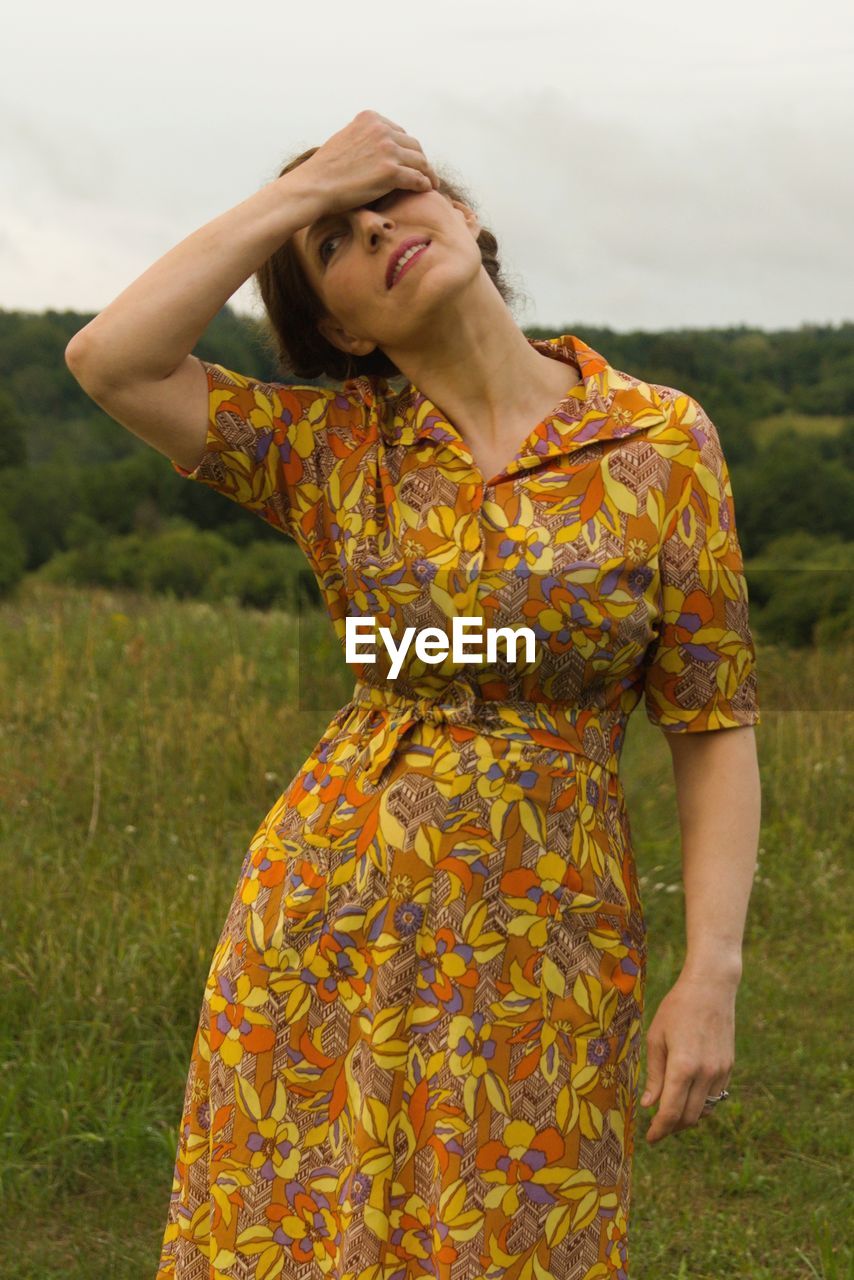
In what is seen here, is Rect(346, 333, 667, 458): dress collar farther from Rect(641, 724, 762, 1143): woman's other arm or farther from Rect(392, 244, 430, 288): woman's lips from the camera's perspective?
Rect(641, 724, 762, 1143): woman's other arm

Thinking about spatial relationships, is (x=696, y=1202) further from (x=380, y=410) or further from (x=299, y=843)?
(x=380, y=410)

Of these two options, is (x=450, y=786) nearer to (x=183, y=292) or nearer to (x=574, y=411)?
(x=574, y=411)

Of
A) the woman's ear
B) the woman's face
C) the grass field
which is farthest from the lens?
the grass field

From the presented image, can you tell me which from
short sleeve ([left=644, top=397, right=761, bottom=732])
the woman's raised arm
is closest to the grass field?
short sleeve ([left=644, top=397, right=761, bottom=732])

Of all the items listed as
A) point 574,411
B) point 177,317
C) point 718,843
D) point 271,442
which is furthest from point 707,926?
point 177,317

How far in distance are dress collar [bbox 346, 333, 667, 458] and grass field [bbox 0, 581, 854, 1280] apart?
192 cm

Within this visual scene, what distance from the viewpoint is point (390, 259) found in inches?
68.7

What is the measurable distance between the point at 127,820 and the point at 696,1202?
224cm

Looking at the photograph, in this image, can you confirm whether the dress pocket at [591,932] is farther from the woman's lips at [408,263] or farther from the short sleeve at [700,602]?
the woman's lips at [408,263]

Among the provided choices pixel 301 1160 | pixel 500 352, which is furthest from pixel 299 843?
pixel 500 352

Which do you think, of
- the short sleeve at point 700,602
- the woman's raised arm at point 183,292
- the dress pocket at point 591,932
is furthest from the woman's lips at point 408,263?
the dress pocket at point 591,932

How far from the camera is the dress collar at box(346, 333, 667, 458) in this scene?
5.54 feet

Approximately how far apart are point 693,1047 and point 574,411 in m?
0.75

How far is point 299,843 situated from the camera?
1.72m
